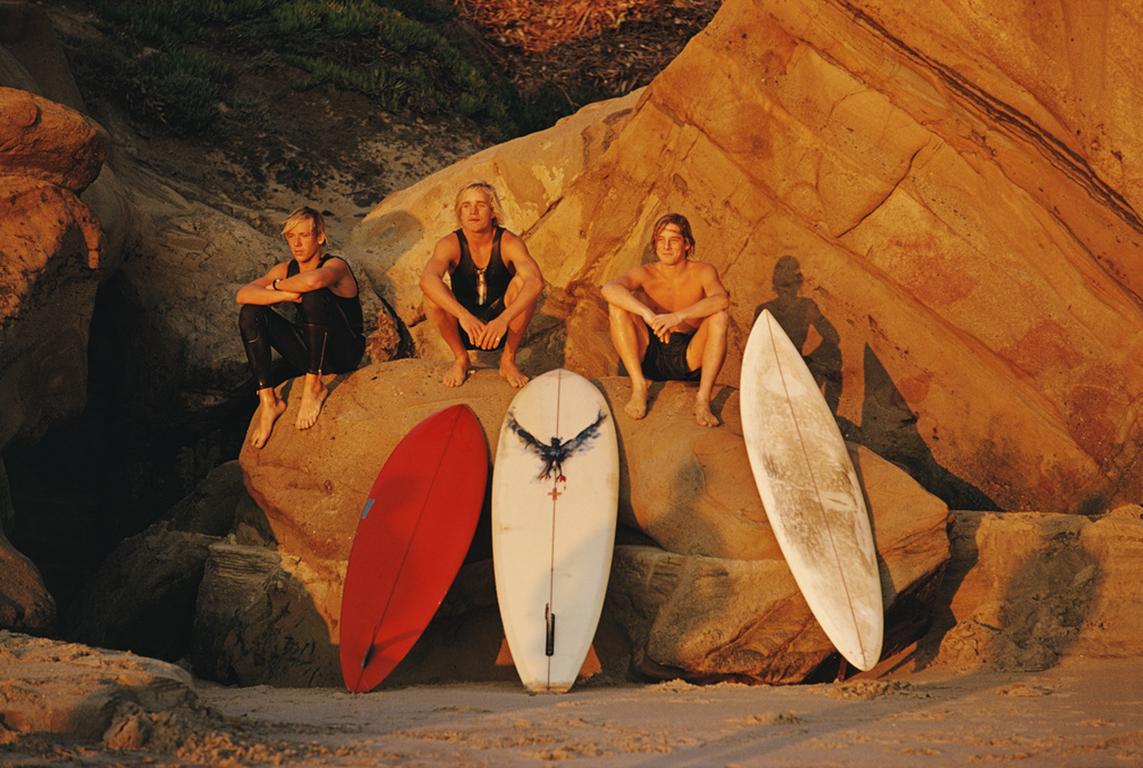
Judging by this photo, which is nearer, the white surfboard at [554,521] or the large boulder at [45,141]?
the white surfboard at [554,521]

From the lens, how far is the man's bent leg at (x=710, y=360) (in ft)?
21.9

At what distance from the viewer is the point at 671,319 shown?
662cm

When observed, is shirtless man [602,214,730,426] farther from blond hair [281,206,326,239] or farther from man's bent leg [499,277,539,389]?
blond hair [281,206,326,239]

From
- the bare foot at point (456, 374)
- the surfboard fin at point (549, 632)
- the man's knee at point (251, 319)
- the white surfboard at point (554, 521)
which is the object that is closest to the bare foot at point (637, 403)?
the white surfboard at point (554, 521)

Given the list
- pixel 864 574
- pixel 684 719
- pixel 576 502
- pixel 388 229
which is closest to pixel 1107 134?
pixel 864 574

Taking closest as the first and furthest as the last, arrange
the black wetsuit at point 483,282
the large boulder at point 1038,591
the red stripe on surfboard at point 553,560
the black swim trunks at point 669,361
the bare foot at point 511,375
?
the red stripe on surfboard at point 553,560 → the large boulder at point 1038,591 → the black swim trunks at point 669,361 → the bare foot at point 511,375 → the black wetsuit at point 483,282

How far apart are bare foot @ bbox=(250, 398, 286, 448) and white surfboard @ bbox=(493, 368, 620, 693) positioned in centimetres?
113

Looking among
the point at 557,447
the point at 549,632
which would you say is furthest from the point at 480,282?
the point at 549,632

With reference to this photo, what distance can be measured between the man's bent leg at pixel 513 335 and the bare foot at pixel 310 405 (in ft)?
3.03

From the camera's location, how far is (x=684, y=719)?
4.81 m

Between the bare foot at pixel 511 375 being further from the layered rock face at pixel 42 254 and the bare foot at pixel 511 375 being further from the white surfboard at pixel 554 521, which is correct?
the layered rock face at pixel 42 254

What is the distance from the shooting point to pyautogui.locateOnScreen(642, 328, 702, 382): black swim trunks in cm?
695

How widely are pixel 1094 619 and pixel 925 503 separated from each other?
857mm

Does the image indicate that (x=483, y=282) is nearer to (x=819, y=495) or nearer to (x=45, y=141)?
(x=819, y=495)
